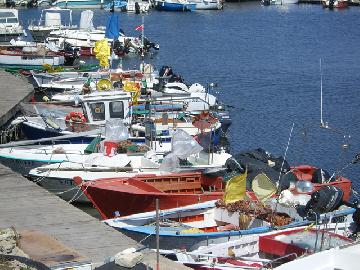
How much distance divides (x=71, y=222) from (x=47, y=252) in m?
3.38

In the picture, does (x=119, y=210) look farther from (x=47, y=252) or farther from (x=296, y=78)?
(x=296, y=78)

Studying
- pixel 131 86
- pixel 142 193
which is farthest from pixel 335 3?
pixel 142 193

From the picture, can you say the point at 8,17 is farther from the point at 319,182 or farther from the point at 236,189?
the point at 236,189

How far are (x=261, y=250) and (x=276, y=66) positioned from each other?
3907cm

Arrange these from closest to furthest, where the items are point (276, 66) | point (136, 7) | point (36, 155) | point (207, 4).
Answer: point (36, 155), point (276, 66), point (136, 7), point (207, 4)

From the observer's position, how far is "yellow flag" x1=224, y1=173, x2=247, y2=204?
20359 mm

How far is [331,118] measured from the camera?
40.4m

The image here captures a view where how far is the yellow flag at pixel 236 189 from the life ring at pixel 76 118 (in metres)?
9.72

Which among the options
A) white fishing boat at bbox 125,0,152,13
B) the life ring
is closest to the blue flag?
the life ring

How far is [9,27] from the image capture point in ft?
210

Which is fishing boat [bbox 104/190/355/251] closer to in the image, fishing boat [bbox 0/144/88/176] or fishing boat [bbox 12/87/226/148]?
fishing boat [bbox 0/144/88/176]

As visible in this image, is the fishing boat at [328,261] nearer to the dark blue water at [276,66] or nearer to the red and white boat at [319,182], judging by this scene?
the red and white boat at [319,182]

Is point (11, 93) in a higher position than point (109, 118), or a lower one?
lower

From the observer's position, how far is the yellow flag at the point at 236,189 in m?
20.4
